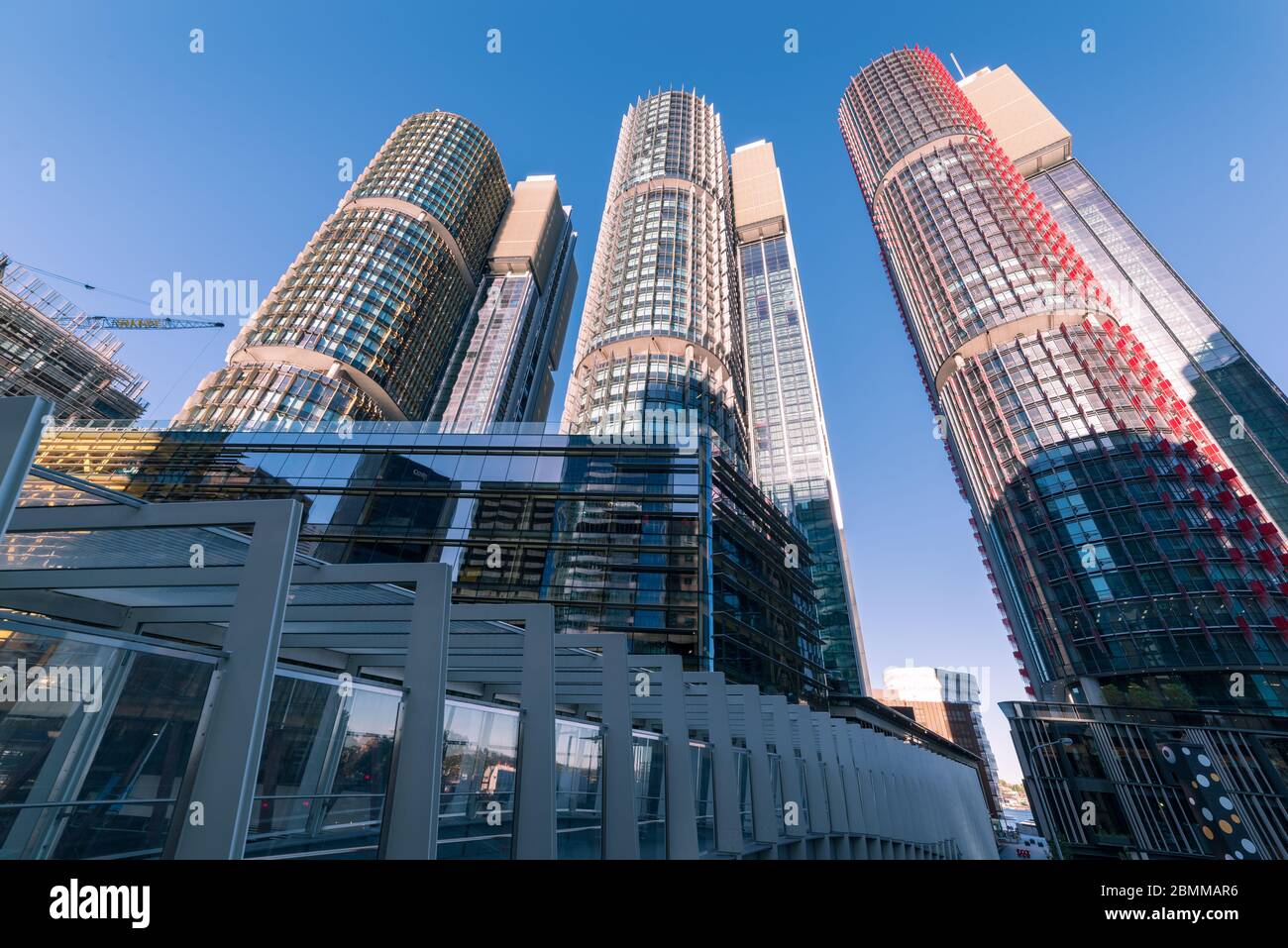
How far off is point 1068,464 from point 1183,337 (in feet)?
214

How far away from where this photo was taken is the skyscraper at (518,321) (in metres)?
93.9

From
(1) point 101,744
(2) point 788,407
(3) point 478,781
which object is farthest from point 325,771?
(2) point 788,407

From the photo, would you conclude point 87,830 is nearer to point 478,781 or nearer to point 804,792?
point 478,781

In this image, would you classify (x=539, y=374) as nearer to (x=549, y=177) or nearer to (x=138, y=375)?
(x=549, y=177)

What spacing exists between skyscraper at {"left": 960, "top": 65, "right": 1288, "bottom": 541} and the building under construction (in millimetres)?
139018

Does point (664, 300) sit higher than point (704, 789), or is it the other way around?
point (664, 300)

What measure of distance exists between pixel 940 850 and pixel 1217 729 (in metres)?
28.6

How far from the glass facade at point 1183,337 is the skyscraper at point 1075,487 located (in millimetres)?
3852

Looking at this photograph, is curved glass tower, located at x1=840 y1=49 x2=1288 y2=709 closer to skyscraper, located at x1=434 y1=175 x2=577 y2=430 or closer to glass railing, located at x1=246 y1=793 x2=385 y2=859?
glass railing, located at x1=246 y1=793 x2=385 y2=859

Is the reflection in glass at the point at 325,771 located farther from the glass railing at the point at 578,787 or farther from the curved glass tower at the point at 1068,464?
the curved glass tower at the point at 1068,464

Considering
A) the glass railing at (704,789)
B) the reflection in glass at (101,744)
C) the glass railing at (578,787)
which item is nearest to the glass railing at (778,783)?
the glass railing at (704,789)

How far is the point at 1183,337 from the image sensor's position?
319ft

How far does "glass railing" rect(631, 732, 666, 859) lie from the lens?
898 cm
